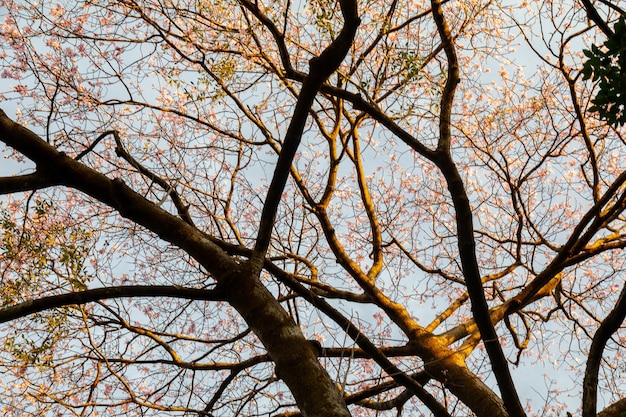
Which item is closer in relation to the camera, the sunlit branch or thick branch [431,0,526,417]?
the sunlit branch

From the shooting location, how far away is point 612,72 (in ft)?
6.94

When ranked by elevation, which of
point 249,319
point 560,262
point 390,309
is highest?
point 390,309

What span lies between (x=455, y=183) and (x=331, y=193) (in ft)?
8.24

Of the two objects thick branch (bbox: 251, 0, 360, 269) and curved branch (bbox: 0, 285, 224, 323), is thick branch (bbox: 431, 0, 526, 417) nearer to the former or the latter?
thick branch (bbox: 251, 0, 360, 269)

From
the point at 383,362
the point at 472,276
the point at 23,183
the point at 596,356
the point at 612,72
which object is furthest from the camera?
the point at 472,276

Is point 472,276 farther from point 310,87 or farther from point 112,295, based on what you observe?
point 112,295

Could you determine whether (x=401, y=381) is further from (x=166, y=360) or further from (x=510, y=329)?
(x=510, y=329)

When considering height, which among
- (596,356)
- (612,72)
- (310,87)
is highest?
(310,87)

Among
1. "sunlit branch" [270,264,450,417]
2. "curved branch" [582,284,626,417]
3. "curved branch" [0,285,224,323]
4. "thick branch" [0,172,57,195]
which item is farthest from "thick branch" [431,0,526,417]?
"thick branch" [0,172,57,195]

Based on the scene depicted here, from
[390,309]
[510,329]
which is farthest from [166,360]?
[510,329]

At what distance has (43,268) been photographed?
456cm

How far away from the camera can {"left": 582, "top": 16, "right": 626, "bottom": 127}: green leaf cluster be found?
2.07 meters

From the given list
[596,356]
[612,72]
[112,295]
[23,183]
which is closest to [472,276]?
[596,356]

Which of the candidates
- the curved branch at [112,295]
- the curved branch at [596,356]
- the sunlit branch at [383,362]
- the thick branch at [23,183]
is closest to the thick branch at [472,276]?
the curved branch at [596,356]
